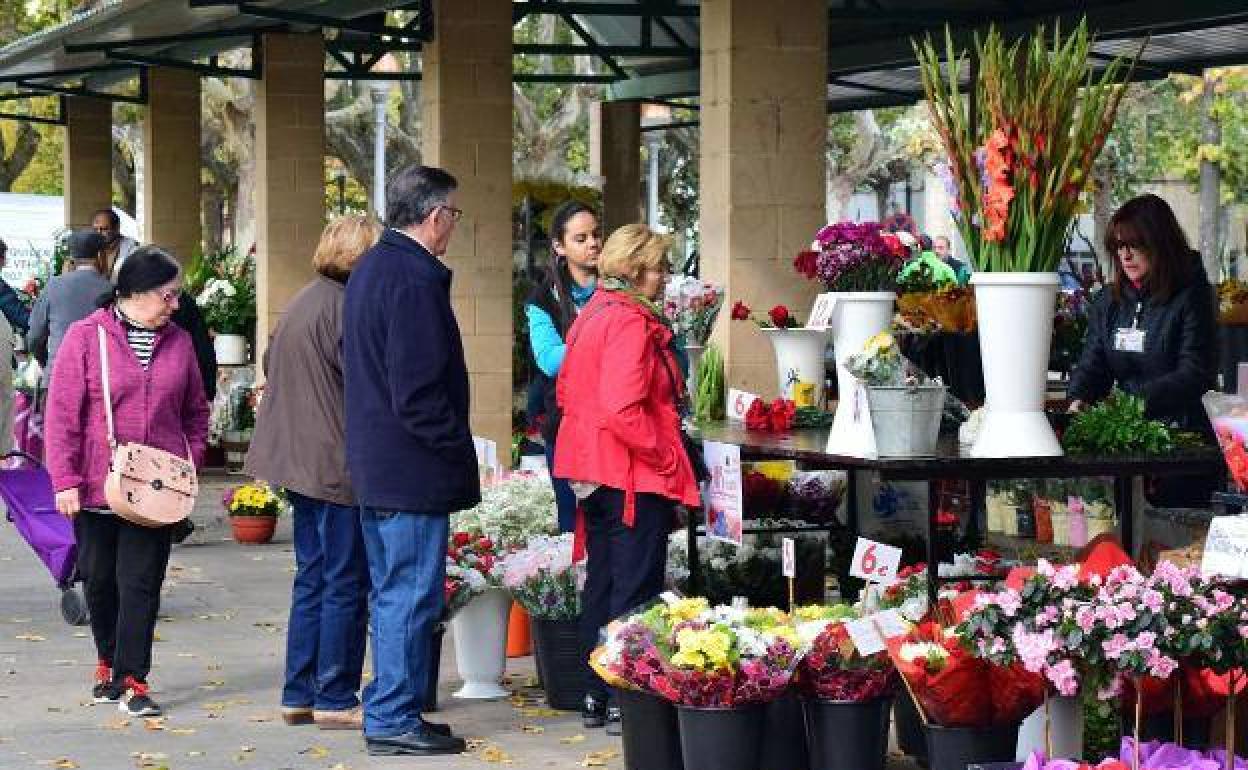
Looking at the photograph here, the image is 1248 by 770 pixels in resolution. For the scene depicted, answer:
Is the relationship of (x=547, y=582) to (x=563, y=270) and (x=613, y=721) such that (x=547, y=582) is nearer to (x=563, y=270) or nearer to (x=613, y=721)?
(x=613, y=721)

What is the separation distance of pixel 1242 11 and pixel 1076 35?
997 cm

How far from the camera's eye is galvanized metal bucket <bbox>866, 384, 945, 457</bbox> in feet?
25.1

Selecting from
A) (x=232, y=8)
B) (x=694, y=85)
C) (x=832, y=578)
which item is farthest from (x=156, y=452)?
(x=694, y=85)

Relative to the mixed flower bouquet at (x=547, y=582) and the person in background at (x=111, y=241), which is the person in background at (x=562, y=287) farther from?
the person in background at (x=111, y=241)

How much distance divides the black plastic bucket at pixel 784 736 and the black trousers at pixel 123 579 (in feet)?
9.03

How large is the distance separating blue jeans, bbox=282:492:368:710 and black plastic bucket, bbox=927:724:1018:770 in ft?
8.75

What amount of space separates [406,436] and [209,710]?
1913 mm

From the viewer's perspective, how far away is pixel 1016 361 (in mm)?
7730

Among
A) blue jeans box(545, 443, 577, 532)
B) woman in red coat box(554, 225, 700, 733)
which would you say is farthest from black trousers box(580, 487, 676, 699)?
blue jeans box(545, 443, 577, 532)

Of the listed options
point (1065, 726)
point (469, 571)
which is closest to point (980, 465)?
point (1065, 726)

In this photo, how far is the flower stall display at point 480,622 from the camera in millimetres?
9617

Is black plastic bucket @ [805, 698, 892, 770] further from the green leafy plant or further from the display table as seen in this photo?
the green leafy plant

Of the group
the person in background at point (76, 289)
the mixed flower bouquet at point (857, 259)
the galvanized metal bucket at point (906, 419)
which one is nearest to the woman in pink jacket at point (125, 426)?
the mixed flower bouquet at point (857, 259)

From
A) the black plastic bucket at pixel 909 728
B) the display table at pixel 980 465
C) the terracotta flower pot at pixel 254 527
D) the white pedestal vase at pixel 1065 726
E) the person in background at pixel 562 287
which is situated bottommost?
the terracotta flower pot at pixel 254 527
